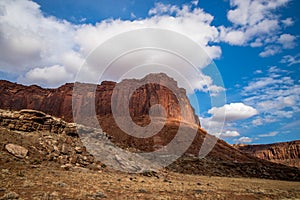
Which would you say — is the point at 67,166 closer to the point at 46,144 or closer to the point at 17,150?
the point at 46,144

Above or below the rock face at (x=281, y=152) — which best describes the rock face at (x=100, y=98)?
above

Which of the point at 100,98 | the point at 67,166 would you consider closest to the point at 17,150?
the point at 67,166

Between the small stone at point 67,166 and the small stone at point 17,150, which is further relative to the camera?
the small stone at point 67,166

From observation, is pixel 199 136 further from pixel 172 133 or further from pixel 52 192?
pixel 52 192

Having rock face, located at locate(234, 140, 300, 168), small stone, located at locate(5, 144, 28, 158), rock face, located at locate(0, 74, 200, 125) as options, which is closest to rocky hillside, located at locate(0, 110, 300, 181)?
small stone, located at locate(5, 144, 28, 158)

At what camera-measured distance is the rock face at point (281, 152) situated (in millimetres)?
128000

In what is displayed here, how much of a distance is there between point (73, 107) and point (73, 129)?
9140 cm

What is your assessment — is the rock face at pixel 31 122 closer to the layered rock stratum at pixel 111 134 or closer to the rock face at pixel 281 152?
the layered rock stratum at pixel 111 134

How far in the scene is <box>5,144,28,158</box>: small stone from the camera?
1481cm

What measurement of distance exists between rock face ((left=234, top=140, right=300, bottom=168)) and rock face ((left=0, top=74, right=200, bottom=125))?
72895mm

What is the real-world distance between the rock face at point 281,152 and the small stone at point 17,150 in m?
145

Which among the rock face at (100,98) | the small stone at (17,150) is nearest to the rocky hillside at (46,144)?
the small stone at (17,150)

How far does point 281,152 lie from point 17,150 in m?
163

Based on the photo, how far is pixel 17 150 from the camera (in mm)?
15227
